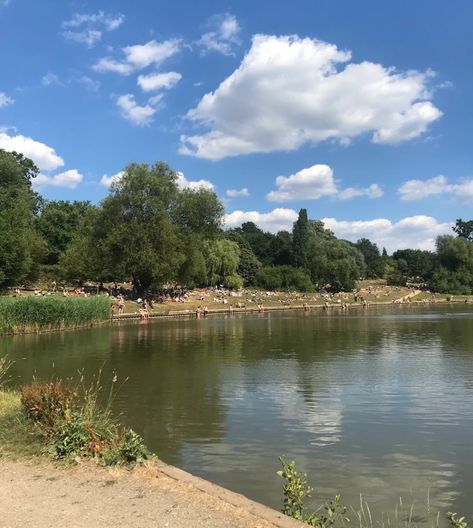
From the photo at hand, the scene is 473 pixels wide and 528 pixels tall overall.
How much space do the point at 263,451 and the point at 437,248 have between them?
122720 millimetres

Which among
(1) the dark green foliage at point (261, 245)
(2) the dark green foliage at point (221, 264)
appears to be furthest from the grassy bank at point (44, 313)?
(1) the dark green foliage at point (261, 245)

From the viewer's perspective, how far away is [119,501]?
629 cm

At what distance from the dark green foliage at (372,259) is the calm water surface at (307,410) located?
11689 centimetres

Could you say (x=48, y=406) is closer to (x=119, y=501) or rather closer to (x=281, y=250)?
(x=119, y=501)

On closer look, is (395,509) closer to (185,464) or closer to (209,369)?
(185,464)

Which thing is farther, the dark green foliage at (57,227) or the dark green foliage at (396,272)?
the dark green foliage at (396,272)

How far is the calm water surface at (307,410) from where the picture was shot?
8.88m

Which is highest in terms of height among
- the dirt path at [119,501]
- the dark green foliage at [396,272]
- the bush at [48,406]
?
the dark green foliage at [396,272]

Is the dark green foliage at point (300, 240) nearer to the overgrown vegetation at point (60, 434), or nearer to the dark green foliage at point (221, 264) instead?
the dark green foliage at point (221, 264)

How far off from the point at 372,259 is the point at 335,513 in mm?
146616

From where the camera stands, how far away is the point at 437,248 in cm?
12419

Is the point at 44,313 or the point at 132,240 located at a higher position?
the point at 132,240

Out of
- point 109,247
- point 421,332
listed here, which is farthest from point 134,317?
point 421,332

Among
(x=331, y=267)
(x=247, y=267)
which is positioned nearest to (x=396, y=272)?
(x=331, y=267)
